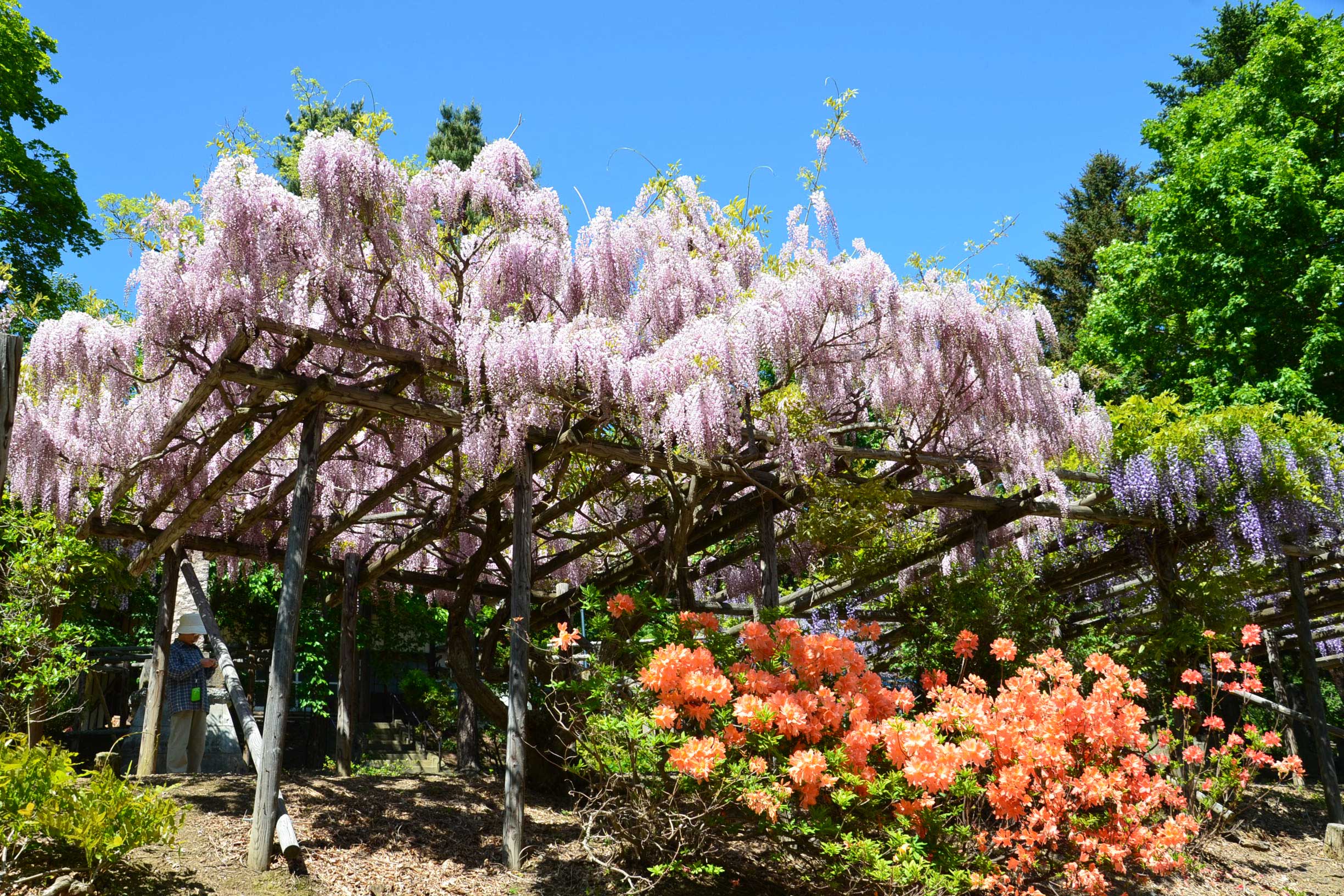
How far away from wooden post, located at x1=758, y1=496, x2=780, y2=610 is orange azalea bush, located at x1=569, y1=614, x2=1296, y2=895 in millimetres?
1900

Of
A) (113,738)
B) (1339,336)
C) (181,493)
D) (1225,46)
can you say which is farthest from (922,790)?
(1225,46)

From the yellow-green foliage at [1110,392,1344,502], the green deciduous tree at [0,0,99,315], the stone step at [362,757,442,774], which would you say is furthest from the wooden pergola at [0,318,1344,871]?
the green deciduous tree at [0,0,99,315]

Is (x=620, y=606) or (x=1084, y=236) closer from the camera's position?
(x=620, y=606)

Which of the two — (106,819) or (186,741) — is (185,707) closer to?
(186,741)

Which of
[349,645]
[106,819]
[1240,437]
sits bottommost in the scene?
[106,819]

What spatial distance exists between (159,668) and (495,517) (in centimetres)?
337

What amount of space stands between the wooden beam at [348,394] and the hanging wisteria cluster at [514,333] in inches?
4.4

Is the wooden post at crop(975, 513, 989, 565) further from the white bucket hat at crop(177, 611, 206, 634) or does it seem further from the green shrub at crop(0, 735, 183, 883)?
the white bucket hat at crop(177, 611, 206, 634)

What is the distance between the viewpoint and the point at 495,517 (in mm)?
7086

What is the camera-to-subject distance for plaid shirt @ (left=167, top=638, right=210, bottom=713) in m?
8.02

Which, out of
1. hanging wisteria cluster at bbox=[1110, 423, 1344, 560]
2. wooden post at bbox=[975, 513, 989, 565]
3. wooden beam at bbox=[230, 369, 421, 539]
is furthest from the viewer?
wooden post at bbox=[975, 513, 989, 565]

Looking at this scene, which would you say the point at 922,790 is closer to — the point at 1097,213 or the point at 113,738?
the point at 113,738

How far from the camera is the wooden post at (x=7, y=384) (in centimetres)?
182

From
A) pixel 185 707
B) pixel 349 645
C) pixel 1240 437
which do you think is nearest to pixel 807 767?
pixel 349 645
